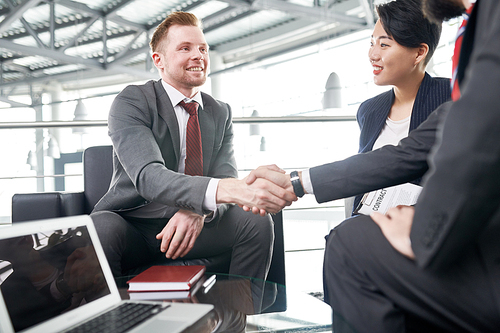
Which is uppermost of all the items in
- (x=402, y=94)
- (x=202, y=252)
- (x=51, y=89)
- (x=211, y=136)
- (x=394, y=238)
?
(x=51, y=89)

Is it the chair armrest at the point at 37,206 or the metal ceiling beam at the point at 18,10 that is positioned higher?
the metal ceiling beam at the point at 18,10

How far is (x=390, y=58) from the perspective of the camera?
1.65m

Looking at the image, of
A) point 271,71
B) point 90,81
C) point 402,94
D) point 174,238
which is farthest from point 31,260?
point 90,81

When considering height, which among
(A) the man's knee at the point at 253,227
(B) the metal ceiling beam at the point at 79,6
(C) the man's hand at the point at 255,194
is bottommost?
(A) the man's knee at the point at 253,227

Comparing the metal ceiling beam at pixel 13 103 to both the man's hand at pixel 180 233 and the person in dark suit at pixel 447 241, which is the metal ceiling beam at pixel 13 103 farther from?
the person in dark suit at pixel 447 241

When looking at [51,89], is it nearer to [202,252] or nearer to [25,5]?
[25,5]

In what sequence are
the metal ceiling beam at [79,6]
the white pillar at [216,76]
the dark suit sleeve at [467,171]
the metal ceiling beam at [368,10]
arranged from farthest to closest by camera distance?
1. the white pillar at [216,76]
2. the metal ceiling beam at [79,6]
3. the metal ceiling beam at [368,10]
4. the dark suit sleeve at [467,171]

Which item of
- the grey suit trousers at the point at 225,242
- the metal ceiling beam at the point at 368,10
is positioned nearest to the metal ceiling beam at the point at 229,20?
the metal ceiling beam at the point at 368,10

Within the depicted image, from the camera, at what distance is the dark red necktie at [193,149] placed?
161cm

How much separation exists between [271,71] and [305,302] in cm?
974

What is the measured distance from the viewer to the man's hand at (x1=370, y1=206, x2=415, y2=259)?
0.62 meters

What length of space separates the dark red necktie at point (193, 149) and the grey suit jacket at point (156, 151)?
43 mm

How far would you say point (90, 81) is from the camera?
12.1 meters

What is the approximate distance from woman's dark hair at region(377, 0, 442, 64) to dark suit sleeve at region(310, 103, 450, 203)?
2.03 ft
